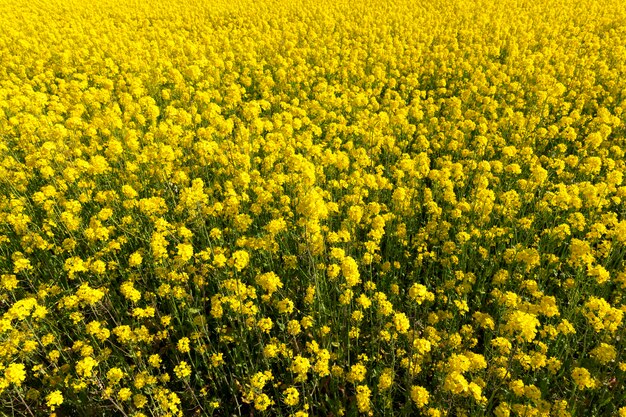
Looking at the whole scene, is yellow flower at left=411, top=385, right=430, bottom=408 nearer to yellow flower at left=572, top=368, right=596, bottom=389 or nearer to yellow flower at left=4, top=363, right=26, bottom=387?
yellow flower at left=572, top=368, right=596, bottom=389

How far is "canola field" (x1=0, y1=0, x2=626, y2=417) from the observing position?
3.23 meters

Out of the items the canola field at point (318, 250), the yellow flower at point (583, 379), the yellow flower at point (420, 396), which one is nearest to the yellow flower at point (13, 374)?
the canola field at point (318, 250)

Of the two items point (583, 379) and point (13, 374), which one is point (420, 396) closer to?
point (583, 379)

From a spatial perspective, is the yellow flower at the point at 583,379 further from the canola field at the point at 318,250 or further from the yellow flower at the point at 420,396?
the yellow flower at the point at 420,396

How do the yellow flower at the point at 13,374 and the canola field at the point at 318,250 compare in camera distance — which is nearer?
the yellow flower at the point at 13,374

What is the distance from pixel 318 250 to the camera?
3707 millimetres

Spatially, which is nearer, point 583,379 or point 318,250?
point 583,379

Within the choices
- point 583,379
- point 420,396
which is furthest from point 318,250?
point 583,379

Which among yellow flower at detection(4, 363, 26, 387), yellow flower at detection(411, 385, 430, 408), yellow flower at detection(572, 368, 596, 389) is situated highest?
yellow flower at detection(572, 368, 596, 389)

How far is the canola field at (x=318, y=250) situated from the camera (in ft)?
10.6

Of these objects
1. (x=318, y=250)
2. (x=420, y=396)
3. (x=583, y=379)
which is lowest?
(x=420, y=396)

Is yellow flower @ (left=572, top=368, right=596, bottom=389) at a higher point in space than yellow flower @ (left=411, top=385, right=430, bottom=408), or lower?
higher

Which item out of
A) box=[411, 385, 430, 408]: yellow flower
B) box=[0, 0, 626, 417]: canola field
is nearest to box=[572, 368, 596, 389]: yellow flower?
box=[0, 0, 626, 417]: canola field

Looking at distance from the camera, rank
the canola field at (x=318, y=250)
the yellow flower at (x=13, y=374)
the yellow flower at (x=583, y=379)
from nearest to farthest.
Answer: the yellow flower at (x=583, y=379)
the yellow flower at (x=13, y=374)
the canola field at (x=318, y=250)
